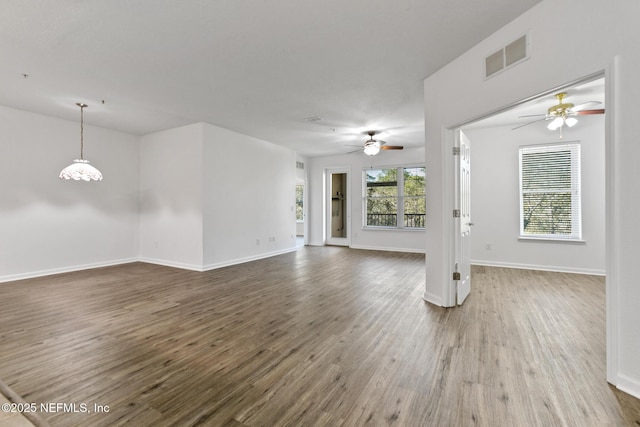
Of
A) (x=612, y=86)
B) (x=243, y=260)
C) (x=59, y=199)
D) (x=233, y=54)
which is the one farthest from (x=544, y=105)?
(x=59, y=199)

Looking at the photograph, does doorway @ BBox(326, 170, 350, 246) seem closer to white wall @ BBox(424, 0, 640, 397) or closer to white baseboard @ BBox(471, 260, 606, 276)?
white baseboard @ BBox(471, 260, 606, 276)

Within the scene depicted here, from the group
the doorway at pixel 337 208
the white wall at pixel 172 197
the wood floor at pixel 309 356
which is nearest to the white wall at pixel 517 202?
the wood floor at pixel 309 356

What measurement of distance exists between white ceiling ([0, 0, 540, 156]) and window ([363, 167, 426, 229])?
125 inches

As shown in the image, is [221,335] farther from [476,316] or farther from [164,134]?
[164,134]

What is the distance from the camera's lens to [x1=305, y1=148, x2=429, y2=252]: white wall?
791cm

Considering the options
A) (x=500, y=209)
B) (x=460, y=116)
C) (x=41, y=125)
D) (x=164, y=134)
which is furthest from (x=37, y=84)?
(x=500, y=209)

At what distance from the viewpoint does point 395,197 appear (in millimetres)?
8203

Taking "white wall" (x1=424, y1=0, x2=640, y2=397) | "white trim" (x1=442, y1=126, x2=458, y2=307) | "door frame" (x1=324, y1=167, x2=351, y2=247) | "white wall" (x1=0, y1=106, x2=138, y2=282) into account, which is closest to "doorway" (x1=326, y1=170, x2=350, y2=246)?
"door frame" (x1=324, y1=167, x2=351, y2=247)

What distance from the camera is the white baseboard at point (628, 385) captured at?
5.67 ft

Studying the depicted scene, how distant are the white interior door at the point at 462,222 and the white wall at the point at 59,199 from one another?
593cm

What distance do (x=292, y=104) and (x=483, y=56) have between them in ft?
8.78

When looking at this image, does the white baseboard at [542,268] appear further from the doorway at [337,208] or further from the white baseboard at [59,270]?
the white baseboard at [59,270]

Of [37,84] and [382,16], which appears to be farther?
[37,84]

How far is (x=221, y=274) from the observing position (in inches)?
202
